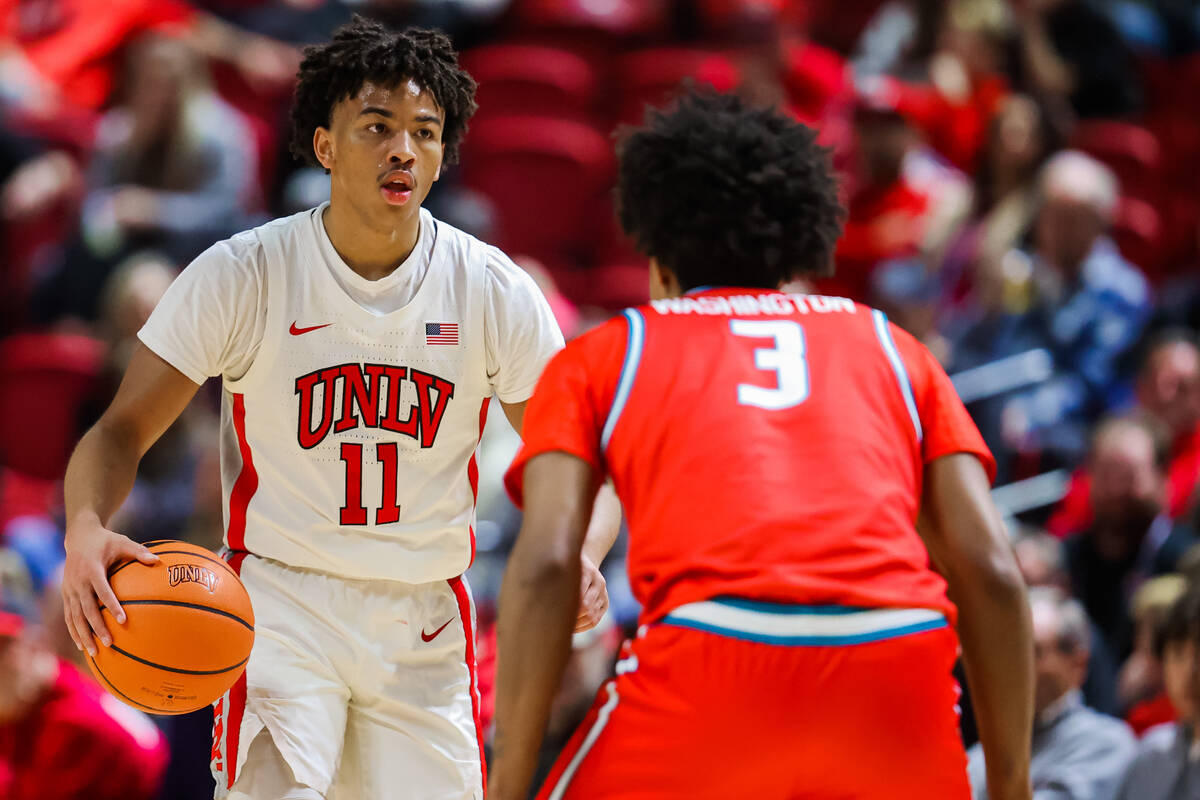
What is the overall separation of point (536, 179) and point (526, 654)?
254 inches

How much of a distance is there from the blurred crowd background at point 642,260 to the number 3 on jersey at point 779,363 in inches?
105

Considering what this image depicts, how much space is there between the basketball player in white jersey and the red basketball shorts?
936 mm

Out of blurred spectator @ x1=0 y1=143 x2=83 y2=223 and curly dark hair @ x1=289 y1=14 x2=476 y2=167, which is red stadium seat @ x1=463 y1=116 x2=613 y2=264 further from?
curly dark hair @ x1=289 y1=14 x2=476 y2=167

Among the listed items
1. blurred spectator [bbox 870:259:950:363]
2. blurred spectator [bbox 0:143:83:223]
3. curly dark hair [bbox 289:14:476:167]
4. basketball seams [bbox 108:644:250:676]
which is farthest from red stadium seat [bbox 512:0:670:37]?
basketball seams [bbox 108:644:250:676]

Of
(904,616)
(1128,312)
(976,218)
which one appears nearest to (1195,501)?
(1128,312)

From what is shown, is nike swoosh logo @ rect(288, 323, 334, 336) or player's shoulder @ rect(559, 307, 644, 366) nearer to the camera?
player's shoulder @ rect(559, 307, 644, 366)

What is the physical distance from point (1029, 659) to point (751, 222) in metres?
0.99

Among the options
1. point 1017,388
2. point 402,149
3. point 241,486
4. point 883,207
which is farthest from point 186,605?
point 883,207

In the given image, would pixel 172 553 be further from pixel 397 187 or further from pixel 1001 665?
pixel 1001 665

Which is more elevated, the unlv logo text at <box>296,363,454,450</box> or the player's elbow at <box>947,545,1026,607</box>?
the unlv logo text at <box>296,363,454,450</box>

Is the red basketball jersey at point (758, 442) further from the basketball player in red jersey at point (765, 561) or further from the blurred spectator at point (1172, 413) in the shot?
the blurred spectator at point (1172, 413)

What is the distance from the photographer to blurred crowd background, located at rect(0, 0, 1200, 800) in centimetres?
576

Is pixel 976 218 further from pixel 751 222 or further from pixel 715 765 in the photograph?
pixel 715 765

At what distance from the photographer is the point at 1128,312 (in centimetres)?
784
